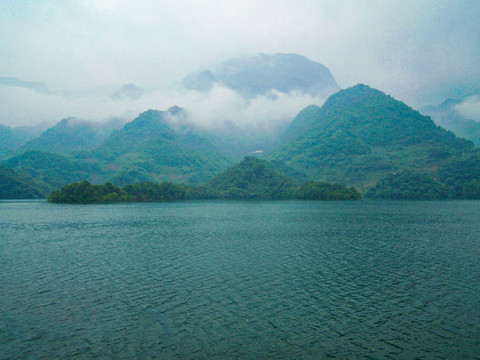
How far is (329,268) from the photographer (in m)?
36.7

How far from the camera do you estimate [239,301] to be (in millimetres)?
25906

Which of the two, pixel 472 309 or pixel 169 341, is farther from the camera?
pixel 472 309

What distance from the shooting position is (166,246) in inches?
1971

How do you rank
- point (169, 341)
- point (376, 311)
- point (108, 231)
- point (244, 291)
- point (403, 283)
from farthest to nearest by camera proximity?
point (108, 231)
point (403, 283)
point (244, 291)
point (376, 311)
point (169, 341)

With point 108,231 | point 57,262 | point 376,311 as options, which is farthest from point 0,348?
point 108,231

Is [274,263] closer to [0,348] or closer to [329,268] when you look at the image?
[329,268]

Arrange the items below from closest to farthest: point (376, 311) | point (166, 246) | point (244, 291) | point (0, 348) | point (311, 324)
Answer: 1. point (0, 348)
2. point (311, 324)
3. point (376, 311)
4. point (244, 291)
5. point (166, 246)

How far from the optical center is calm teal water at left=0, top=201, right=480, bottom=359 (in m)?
18.4

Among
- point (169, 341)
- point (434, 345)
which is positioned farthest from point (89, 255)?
point (434, 345)

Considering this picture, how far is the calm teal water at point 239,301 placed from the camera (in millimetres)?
18391

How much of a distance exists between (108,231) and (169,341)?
54017 millimetres

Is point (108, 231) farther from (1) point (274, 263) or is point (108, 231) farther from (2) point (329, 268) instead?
(2) point (329, 268)

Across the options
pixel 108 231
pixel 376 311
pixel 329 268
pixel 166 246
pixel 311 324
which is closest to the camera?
pixel 311 324

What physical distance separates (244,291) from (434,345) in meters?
15.1
